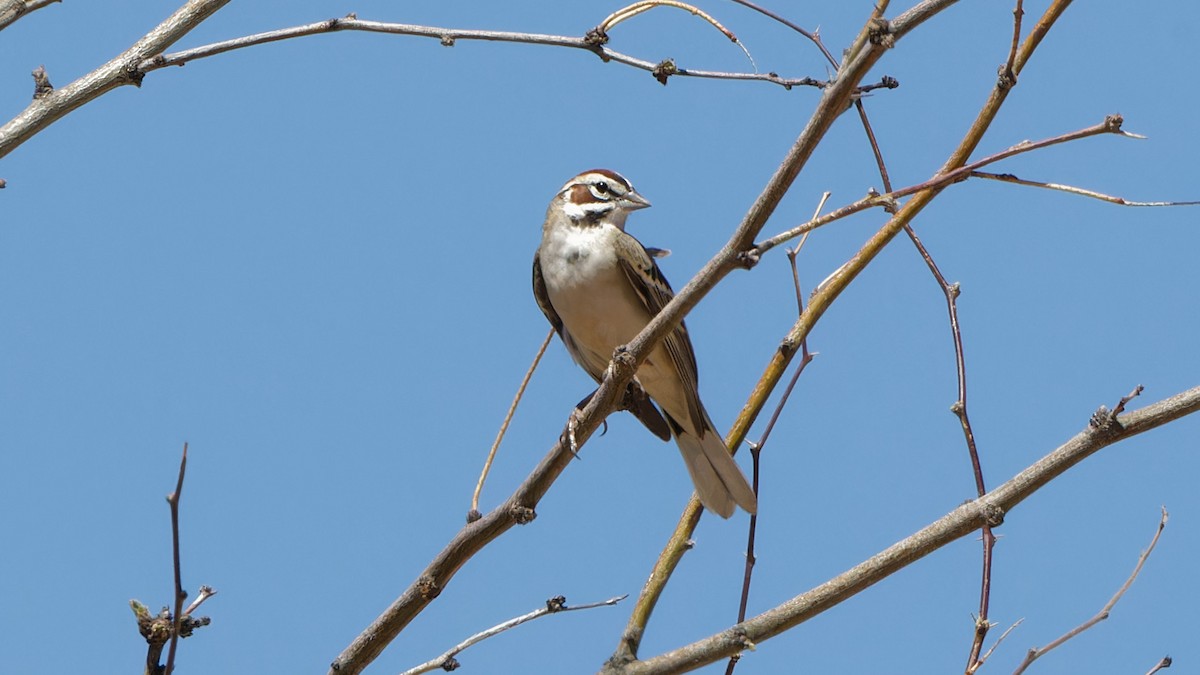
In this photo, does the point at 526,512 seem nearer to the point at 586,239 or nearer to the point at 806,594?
the point at 806,594

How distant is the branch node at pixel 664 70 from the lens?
373cm

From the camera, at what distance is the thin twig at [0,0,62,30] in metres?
3.63

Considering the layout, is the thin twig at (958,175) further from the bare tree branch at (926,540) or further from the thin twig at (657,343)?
the bare tree branch at (926,540)

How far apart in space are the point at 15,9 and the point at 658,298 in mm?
3782

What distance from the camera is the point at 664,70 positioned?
379 cm

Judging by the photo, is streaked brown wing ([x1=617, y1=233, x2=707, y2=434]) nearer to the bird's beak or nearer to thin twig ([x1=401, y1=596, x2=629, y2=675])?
the bird's beak

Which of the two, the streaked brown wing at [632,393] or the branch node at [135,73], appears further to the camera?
the streaked brown wing at [632,393]

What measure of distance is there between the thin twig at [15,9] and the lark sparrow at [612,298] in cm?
347

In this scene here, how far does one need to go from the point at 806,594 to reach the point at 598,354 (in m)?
3.67

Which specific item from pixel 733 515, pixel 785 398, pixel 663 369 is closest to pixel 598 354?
pixel 663 369

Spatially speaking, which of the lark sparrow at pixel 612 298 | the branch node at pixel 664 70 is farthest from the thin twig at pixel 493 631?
the lark sparrow at pixel 612 298

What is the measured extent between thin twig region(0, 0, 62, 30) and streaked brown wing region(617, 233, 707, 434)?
3530mm

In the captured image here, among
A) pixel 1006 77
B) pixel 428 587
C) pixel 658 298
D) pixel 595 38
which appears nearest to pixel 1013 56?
pixel 1006 77

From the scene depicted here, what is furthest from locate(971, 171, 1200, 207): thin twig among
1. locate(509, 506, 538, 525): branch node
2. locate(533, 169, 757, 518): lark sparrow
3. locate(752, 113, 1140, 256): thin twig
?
locate(533, 169, 757, 518): lark sparrow
